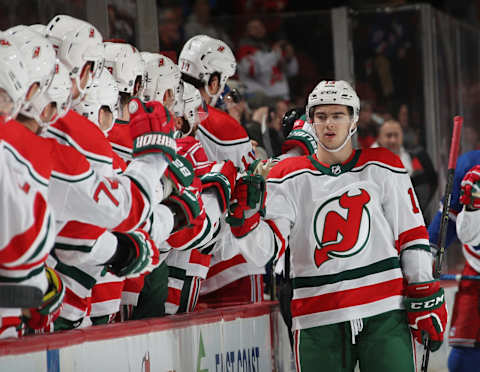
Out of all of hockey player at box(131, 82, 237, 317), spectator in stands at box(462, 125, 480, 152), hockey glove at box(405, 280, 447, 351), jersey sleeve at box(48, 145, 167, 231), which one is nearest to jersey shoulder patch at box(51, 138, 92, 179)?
jersey sleeve at box(48, 145, 167, 231)

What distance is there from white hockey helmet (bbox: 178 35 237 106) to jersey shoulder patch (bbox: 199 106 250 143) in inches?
5.7

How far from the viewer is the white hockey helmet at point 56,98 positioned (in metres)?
2.94

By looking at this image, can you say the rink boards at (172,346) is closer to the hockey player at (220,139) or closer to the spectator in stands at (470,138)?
the hockey player at (220,139)

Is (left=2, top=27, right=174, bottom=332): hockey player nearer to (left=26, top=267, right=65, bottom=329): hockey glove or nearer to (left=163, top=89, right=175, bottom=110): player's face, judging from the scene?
(left=26, top=267, right=65, bottom=329): hockey glove

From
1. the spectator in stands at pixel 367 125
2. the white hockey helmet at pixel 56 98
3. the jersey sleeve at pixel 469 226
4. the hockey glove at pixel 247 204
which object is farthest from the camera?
the spectator in stands at pixel 367 125

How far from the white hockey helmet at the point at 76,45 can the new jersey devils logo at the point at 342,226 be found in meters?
1.07

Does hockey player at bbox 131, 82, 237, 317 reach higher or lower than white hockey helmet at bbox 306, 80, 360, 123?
lower

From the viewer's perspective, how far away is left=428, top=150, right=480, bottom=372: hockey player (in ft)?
16.3

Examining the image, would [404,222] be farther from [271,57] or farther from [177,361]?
[271,57]

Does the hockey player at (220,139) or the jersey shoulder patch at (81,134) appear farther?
the hockey player at (220,139)

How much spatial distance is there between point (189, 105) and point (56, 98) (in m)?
1.51

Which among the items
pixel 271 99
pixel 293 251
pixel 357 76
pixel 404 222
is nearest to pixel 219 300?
pixel 293 251

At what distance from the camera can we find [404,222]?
3.95 meters

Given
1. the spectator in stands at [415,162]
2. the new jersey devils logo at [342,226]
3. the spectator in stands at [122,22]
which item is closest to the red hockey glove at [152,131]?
the new jersey devils logo at [342,226]
